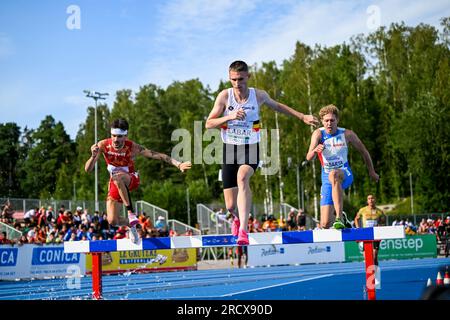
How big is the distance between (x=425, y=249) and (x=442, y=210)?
1938 centimetres

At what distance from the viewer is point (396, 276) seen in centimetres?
1520

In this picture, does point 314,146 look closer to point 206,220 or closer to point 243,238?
point 243,238

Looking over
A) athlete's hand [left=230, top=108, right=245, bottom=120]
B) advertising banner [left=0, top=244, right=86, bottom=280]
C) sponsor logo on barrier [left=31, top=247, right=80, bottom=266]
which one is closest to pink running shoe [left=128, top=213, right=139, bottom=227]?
athlete's hand [left=230, top=108, right=245, bottom=120]

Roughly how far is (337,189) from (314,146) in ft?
2.37

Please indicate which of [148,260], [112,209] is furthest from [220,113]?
[148,260]

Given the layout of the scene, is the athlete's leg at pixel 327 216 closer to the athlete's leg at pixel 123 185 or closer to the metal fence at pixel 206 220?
the athlete's leg at pixel 123 185

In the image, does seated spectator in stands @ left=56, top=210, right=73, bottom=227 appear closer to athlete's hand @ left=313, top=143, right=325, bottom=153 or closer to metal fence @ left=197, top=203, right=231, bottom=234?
metal fence @ left=197, top=203, right=231, bottom=234

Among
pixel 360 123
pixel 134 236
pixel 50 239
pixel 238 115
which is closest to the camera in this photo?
pixel 238 115

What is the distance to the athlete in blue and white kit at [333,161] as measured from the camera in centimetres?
884

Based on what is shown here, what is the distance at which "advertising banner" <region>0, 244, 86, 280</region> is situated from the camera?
1972cm

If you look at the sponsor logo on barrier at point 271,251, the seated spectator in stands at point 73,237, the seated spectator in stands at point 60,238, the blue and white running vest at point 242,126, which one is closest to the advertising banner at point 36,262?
the seated spectator in stands at point 60,238

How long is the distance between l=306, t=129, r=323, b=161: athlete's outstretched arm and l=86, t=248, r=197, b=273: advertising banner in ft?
48.3

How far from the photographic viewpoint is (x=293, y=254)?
25188 millimetres
